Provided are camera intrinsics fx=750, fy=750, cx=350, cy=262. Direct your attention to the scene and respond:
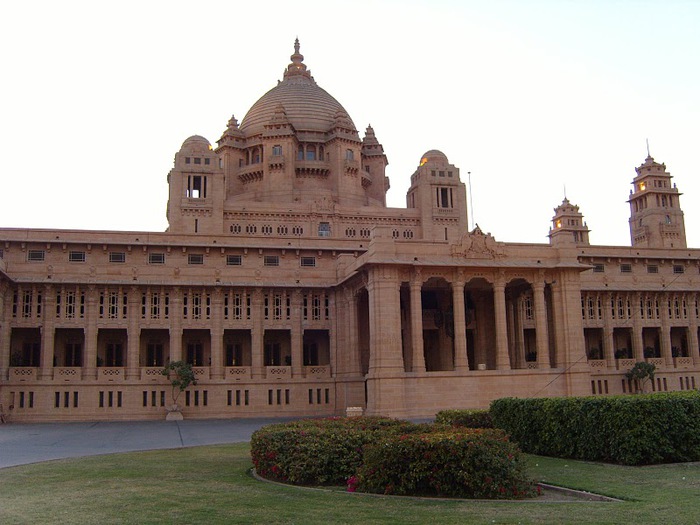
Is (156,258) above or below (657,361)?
above

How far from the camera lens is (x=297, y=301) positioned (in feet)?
183

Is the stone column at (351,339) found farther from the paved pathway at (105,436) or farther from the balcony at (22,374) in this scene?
the balcony at (22,374)

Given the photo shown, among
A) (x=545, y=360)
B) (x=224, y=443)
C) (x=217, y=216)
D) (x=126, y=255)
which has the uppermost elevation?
(x=217, y=216)

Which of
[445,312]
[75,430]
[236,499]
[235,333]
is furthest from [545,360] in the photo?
[236,499]

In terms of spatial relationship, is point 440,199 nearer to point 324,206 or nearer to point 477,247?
point 324,206

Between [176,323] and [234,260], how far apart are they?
6324mm

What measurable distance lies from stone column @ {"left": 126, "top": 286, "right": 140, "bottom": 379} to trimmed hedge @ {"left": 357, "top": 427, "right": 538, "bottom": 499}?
39259 mm

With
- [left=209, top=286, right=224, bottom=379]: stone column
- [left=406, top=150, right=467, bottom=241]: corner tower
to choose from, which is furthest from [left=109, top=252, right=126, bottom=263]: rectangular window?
[left=406, top=150, right=467, bottom=241]: corner tower

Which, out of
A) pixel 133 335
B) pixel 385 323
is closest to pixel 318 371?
pixel 385 323

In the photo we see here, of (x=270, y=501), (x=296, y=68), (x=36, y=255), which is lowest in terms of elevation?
(x=270, y=501)

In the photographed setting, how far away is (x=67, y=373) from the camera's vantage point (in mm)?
52125

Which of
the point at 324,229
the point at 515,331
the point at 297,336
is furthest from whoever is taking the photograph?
the point at 324,229

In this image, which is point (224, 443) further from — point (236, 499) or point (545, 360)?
point (545, 360)

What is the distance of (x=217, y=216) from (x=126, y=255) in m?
11.8
